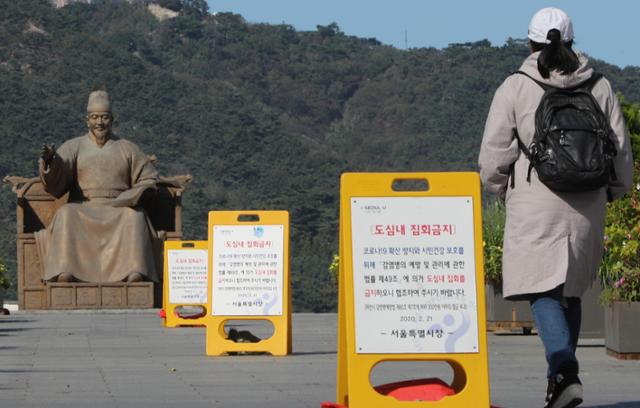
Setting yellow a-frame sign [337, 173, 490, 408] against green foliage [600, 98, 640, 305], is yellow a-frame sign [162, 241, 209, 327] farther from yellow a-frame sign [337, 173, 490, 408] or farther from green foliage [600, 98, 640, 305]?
yellow a-frame sign [337, 173, 490, 408]

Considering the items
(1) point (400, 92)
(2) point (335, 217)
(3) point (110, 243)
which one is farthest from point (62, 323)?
(1) point (400, 92)

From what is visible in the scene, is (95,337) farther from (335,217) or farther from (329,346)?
(335,217)

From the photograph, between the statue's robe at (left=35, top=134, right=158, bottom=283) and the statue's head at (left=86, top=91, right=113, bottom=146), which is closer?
the statue's robe at (left=35, top=134, right=158, bottom=283)

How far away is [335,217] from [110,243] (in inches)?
2111

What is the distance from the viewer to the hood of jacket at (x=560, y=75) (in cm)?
848

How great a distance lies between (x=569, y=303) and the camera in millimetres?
8469

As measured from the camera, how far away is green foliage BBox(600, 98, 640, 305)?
43.3ft

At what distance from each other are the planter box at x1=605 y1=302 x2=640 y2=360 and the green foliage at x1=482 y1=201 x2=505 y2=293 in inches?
139

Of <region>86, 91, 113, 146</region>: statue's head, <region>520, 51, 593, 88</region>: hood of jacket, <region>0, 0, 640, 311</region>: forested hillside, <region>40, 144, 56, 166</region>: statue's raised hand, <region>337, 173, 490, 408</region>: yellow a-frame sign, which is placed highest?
<region>0, 0, 640, 311</region>: forested hillside

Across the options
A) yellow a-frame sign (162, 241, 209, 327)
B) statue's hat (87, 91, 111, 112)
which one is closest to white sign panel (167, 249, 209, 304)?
yellow a-frame sign (162, 241, 209, 327)

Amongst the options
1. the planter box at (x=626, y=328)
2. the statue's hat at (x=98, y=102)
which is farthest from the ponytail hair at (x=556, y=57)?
the statue's hat at (x=98, y=102)

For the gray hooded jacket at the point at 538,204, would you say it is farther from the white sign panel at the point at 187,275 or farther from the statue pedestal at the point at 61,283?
the statue pedestal at the point at 61,283

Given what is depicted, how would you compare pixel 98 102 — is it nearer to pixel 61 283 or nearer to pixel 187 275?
pixel 61 283

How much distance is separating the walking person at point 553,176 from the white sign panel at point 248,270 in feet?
20.2
